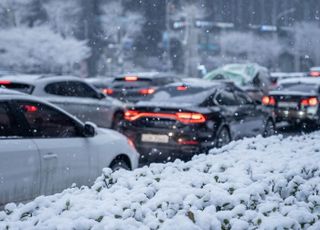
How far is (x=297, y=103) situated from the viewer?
1402cm

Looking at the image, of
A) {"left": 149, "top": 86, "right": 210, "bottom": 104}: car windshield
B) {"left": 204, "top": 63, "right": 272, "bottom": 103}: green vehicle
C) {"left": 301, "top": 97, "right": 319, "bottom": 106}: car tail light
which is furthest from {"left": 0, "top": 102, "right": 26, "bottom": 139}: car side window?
{"left": 204, "top": 63, "right": 272, "bottom": 103}: green vehicle

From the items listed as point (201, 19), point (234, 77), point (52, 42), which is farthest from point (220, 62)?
point (234, 77)

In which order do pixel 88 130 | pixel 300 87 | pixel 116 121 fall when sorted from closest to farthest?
1. pixel 88 130
2. pixel 116 121
3. pixel 300 87

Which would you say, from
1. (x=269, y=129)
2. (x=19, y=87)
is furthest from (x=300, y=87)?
(x=19, y=87)

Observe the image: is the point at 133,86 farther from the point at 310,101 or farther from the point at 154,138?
the point at 154,138

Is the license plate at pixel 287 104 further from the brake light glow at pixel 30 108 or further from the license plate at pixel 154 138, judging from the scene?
the brake light glow at pixel 30 108

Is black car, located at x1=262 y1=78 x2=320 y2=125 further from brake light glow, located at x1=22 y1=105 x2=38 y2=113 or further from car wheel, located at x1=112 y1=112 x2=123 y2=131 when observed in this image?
brake light glow, located at x1=22 y1=105 x2=38 y2=113

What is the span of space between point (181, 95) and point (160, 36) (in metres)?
44.3

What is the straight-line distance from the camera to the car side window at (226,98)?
9.86 meters

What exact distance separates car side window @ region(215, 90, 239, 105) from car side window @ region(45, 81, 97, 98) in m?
3.37

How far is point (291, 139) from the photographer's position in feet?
25.2

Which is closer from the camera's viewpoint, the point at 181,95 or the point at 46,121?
the point at 46,121

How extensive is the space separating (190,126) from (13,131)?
3.93 meters

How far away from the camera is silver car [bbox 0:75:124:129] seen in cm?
1056
